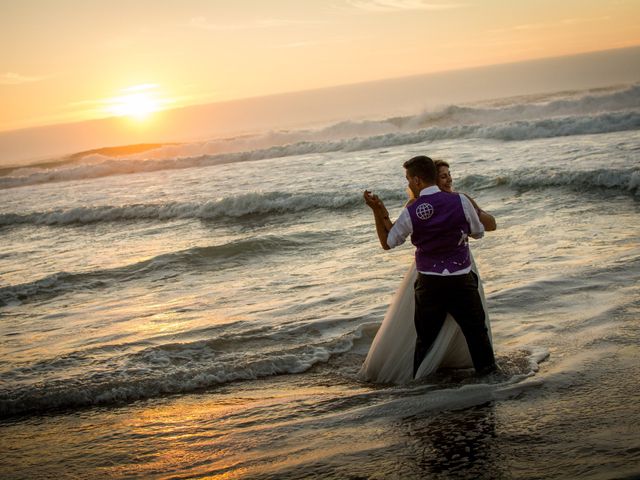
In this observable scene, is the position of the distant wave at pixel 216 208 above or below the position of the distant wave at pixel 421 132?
below

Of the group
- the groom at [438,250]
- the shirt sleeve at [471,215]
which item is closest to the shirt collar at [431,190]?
the groom at [438,250]

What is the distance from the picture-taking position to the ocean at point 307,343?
3.82 metres

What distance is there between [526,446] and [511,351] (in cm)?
188

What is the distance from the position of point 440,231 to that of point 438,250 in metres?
0.15

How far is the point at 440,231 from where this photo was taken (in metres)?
4.29

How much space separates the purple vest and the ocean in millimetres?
904

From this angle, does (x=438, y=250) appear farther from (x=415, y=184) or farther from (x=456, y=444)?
(x=456, y=444)

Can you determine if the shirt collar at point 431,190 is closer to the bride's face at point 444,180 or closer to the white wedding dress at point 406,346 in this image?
the bride's face at point 444,180

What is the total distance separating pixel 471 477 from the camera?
331 cm

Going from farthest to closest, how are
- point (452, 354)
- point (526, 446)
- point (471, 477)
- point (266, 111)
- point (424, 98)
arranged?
point (266, 111), point (424, 98), point (452, 354), point (526, 446), point (471, 477)

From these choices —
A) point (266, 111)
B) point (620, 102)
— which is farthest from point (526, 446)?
point (266, 111)

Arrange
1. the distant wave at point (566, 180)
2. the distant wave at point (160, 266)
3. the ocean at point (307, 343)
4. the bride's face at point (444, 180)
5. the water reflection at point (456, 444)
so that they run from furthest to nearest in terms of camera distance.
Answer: the distant wave at point (566, 180)
the distant wave at point (160, 266)
the bride's face at point (444, 180)
the ocean at point (307, 343)
the water reflection at point (456, 444)

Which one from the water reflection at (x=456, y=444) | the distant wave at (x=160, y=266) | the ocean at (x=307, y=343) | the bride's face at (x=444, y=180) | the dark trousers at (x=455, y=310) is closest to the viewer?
the water reflection at (x=456, y=444)

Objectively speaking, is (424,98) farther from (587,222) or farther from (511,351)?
(511,351)
